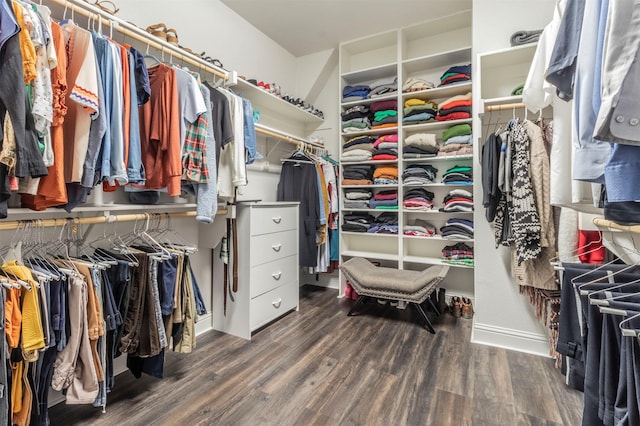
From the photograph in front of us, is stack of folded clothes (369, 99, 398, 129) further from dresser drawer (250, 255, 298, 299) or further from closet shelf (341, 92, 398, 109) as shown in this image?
dresser drawer (250, 255, 298, 299)

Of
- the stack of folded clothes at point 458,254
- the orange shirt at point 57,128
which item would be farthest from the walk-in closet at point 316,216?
the stack of folded clothes at point 458,254

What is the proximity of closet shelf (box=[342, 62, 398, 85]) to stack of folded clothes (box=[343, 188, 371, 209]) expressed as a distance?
1202 millimetres

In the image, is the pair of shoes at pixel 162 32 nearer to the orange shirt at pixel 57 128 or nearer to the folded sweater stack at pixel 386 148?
the orange shirt at pixel 57 128

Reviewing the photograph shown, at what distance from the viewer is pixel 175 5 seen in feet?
7.20

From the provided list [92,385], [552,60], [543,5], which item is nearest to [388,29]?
[543,5]

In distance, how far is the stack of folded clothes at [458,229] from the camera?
2756 mm

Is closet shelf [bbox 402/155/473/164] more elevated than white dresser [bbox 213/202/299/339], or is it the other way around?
closet shelf [bbox 402/155/473/164]

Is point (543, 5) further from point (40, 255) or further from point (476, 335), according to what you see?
point (40, 255)

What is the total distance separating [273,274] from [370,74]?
7.49 ft

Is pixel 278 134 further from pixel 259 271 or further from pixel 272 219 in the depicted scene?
pixel 259 271

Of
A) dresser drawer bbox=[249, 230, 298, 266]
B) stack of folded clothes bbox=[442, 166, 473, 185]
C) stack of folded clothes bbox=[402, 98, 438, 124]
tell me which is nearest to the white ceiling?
stack of folded clothes bbox=[402, 98, 438, 124]

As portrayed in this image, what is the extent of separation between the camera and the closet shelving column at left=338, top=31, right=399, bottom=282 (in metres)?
3.16

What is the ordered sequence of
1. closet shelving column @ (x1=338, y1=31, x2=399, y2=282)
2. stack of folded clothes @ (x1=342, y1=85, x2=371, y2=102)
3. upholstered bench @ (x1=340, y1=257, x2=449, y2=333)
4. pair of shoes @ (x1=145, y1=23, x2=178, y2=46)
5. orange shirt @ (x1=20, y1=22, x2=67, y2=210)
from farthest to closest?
stack of folded clothes @ (x1=342, y1=85, x2=371, y2=102) → closet shelving column @ (x1=338, y1=31, x2=399, y2=282) → upholstered bench @ (x1=340, y1=257, x2=449, y2=333) → pair of shoes @ (x1=145, y1=23, x2=178, y2=46) → orange shirt @ (x1=20, y1=22, x2=67, y2=210)

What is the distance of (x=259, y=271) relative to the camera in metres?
2.37
